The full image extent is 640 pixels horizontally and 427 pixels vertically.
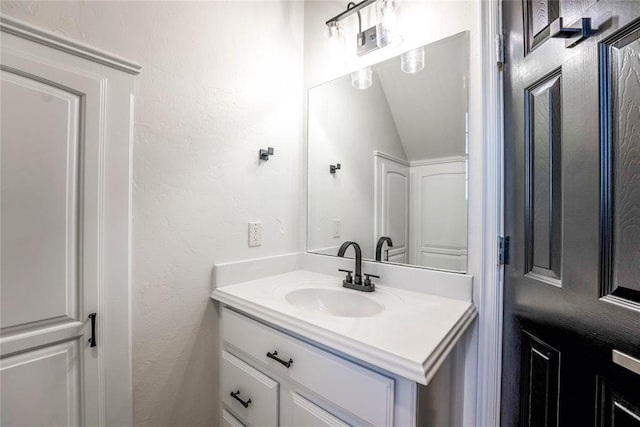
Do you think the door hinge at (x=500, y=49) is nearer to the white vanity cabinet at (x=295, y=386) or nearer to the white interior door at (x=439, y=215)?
the white interior door at (x=439, y=215)

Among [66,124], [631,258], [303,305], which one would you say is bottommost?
[303,305]

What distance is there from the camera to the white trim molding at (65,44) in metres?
0.76

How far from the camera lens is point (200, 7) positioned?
3.87ft

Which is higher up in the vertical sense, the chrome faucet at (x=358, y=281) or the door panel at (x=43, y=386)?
the chrome faucet at (x=358, y=281)

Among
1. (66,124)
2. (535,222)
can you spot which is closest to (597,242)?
(535,222)

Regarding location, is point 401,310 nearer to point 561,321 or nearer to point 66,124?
point 561,321

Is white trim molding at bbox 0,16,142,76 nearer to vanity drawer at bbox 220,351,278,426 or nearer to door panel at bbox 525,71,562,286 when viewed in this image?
vanity drawer at bbox 220,351,278,426

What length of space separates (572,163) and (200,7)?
1.47 m

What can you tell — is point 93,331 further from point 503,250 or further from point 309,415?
point 503,250

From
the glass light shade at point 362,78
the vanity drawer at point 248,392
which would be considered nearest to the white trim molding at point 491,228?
the glass light shade at point 362,78

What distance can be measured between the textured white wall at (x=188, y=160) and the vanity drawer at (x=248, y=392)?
9 centimetres

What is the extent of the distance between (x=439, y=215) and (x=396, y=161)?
0.33m

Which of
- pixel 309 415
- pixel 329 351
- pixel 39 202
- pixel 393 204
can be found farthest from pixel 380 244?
pixel 39 202

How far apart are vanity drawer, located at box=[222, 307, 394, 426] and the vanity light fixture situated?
4.44 feet
